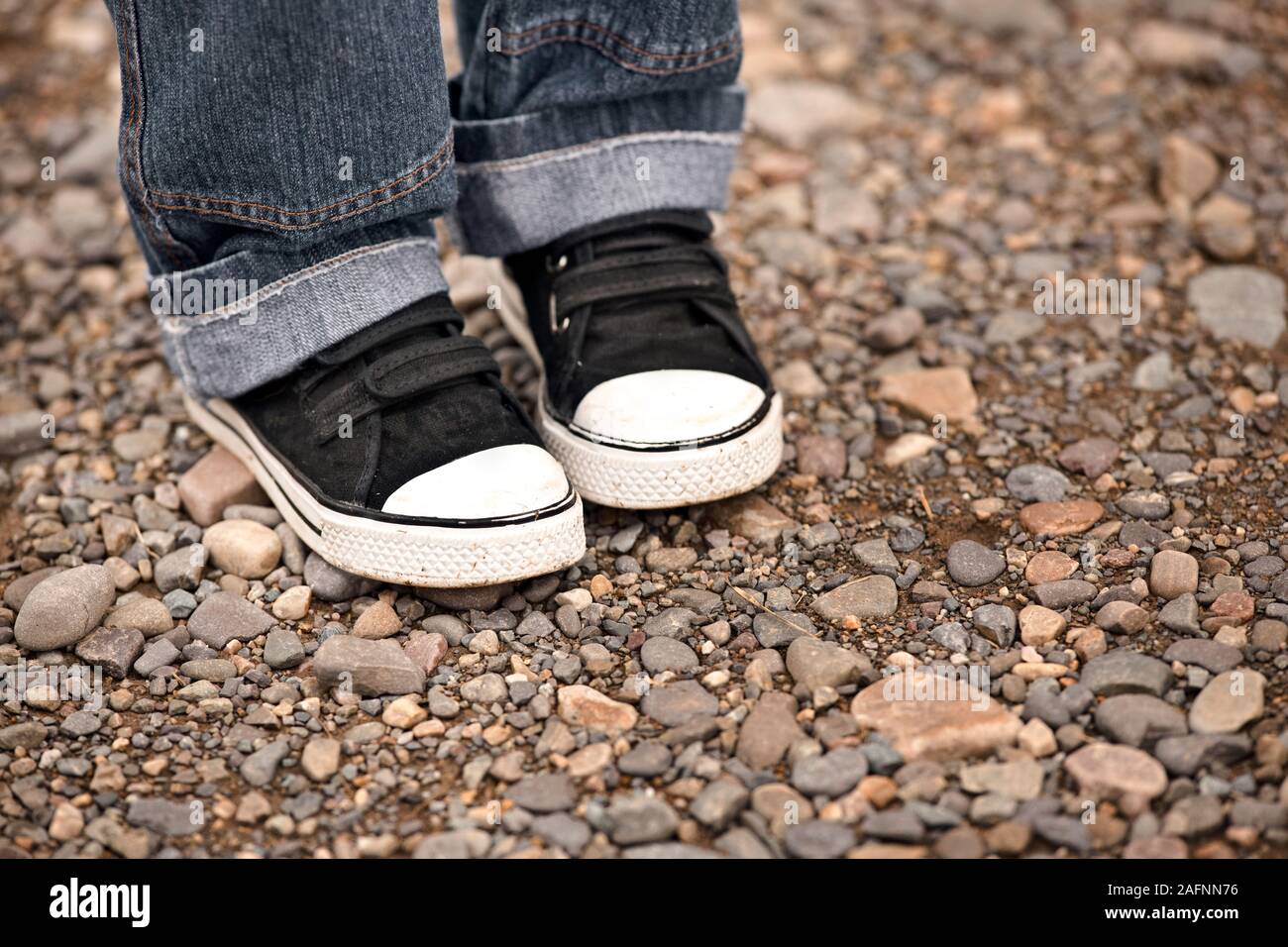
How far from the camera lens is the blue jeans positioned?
1.73 m

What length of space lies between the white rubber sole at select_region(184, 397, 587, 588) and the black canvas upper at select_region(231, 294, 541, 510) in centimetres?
5

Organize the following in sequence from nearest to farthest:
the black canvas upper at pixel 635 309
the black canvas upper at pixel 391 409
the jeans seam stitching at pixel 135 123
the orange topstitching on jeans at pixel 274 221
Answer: the jeans seam stitching at pixel 135 123
the orange topstitching on jeans at pixel 274 221
the black canvas upper at pixel 391 409
the black canvas upper at pixel 635 309

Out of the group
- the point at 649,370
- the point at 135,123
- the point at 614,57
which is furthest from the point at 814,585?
the point at 135,123

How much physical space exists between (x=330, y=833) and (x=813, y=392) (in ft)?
4.31

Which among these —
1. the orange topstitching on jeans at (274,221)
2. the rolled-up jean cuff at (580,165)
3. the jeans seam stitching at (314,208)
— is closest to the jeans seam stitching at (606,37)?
the rolled-up jean cuff at (580,165)

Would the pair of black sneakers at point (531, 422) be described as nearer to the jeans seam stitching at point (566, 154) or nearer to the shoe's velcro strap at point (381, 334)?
the shoe's velcro strap at point (381, 334)

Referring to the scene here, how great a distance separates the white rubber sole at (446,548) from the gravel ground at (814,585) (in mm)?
86

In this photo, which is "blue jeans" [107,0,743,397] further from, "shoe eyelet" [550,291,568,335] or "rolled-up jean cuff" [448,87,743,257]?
"shoe eyelet" [550,291,568,335]

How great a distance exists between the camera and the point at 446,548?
1870mm

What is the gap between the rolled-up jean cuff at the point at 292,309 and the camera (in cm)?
194

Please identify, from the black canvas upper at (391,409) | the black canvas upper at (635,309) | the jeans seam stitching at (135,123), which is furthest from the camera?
the black canvas upper at (635,309)

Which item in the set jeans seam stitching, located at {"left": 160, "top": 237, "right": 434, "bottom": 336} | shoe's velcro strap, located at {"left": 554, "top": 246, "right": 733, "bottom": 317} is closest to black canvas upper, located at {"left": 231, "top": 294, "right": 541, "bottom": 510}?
jeans seam stitching, located at {"left": 160, "top": 237, "right": 434, "bottom": 336}
